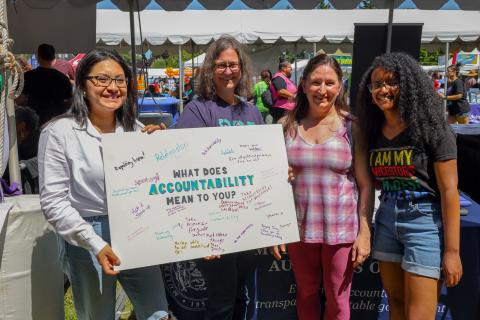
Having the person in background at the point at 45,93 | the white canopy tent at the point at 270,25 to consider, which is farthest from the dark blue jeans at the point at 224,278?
the white canopy tent at the point at 270,25

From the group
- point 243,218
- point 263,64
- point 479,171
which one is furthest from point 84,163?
point 263,64

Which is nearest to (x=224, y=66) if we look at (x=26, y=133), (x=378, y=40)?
(x=26, y=133)

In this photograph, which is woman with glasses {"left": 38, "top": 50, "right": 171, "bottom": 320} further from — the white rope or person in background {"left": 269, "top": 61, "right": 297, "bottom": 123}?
person in background {"left": 269, "top": 61, "right": 297, "bottom": 123}

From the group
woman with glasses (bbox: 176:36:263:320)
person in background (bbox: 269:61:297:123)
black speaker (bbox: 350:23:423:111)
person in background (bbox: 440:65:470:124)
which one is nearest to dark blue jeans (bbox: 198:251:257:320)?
woman with glasses (bbox: 176:36:263:320)

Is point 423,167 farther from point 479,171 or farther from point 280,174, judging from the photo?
point 479,171

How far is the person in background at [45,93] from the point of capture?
5793 mm

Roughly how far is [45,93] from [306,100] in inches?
175

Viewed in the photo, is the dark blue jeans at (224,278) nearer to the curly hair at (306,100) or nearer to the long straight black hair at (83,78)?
the curly hair at (306,100)

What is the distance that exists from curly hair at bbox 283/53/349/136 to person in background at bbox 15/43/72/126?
4124 mm

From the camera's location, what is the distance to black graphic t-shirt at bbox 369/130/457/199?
202 cm

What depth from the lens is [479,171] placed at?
3346mm

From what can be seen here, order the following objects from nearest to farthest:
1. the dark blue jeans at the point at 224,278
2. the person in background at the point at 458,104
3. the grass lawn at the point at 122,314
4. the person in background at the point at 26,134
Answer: the dark blue jeans at the point at 224,278, the grass lawn at the point at 122,314, the person in background at the point at 26,134, the person in background at the point at 458,104

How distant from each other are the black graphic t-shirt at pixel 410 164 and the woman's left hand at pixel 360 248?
0.26 meters

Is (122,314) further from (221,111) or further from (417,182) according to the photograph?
(417,182)
